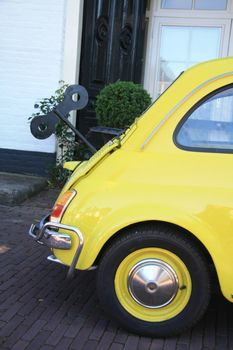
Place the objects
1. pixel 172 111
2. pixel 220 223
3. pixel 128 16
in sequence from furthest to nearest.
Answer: pixel 128 16 → pixel 172 111 → pixel 220 223

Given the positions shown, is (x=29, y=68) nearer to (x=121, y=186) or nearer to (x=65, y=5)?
(x=65, y=5)

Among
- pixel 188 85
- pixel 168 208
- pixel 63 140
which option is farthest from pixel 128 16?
pixel 168 208

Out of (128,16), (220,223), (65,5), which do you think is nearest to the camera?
(220,223)

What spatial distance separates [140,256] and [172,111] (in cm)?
97

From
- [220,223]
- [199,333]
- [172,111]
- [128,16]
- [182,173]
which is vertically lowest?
[199,333]

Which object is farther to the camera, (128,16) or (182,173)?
(128,16)

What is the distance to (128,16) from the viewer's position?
7941 mm

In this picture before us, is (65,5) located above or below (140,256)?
above

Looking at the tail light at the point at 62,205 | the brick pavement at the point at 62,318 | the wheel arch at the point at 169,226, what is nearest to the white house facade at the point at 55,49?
the brick pavement at the point at 62,318

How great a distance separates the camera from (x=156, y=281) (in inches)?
116

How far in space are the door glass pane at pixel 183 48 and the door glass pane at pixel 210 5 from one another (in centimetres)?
34

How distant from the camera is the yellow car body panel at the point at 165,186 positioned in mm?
2826

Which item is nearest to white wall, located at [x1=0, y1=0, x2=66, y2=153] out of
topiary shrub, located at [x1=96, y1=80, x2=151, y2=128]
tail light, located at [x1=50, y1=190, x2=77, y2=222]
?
topiary shrub, located at [x1=96, y1=80, x2=151, y2=128]

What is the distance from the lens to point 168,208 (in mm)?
2865
